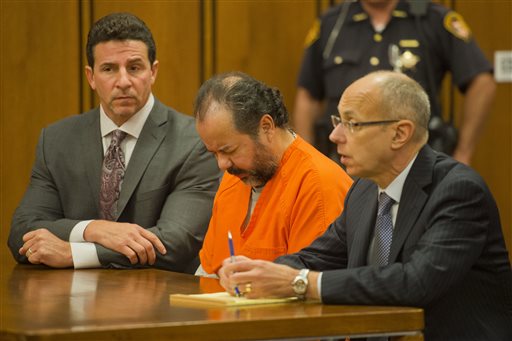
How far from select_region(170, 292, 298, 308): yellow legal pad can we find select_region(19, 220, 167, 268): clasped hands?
1.02m

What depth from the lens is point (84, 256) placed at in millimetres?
4145

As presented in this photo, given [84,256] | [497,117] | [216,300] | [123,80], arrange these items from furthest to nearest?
[497,117]
[123,80]
[84,256]
[216,300]

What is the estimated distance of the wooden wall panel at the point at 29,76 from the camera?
637cm

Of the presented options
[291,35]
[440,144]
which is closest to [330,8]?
[291,35]

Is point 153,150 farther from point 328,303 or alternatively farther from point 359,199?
point 328,303

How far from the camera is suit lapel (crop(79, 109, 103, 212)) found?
459 centimetres

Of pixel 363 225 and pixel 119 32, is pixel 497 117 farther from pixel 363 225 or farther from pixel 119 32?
pixel 363 225

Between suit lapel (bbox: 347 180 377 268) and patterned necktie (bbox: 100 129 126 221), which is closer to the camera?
suit lapel (bbox: 347 180 377 268)

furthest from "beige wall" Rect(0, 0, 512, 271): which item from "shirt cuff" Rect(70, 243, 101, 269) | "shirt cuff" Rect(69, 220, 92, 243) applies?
"shirt cuff" Rect(70, 243, 101, 269)

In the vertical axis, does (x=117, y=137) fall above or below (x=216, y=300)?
above

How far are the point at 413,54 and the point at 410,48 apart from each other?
5 cm

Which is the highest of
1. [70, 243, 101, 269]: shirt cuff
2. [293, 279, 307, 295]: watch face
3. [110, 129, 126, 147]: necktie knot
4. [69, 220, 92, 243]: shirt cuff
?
[110, 129, 126, 147]: necktie knot

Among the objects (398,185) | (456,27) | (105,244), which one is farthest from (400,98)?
(456,27)

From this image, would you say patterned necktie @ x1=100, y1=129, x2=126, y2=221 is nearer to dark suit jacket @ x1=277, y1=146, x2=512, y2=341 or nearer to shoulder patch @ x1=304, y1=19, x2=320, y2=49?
dark suit jacket @ x1=277, y1=146, x2=512, y2=341
